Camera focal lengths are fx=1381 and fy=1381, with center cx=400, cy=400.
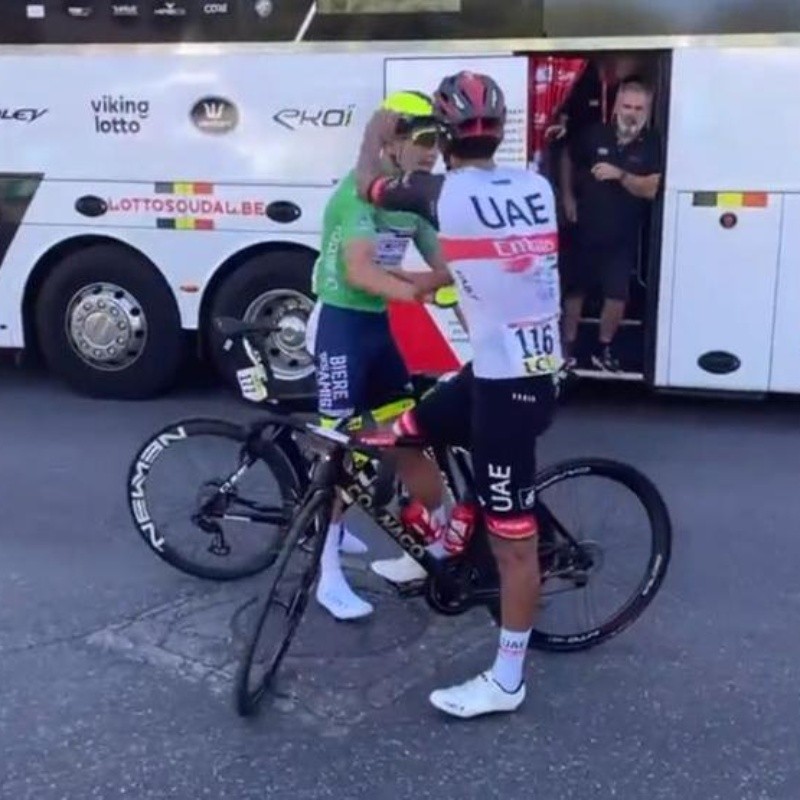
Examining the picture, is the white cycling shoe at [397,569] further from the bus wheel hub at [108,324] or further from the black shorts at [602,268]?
the bus wheel hub at [108,324]

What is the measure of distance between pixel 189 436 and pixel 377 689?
1.23m

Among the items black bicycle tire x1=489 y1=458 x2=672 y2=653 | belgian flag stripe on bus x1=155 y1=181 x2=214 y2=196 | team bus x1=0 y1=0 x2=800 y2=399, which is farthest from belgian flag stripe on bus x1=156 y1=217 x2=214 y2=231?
black bicycle tire x1=489 y1=458 x2=672 y2=653

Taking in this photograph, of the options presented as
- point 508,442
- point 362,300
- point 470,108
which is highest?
point 470,108

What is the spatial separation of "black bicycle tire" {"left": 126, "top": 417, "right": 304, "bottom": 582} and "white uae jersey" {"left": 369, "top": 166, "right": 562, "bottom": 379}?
1162 millimetres

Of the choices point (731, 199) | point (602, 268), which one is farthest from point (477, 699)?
point (602, 268)

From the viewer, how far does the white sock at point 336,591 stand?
501 centimetres

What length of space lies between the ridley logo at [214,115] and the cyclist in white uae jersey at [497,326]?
11.7 feet

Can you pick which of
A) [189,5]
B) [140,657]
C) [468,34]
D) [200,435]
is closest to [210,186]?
[189,5]

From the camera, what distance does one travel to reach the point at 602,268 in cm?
801

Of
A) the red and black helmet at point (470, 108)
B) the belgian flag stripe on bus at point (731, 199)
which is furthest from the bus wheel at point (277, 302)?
the red and black helmet at point (470, 108)

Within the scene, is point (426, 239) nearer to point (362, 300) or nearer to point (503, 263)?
point (362, 300)

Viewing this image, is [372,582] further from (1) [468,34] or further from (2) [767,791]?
(1) [468,34]

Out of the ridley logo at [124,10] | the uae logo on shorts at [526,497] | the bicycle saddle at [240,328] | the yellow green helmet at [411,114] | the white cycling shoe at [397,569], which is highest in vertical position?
the ridley logo at [124,10]

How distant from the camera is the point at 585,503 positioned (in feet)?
15.4
